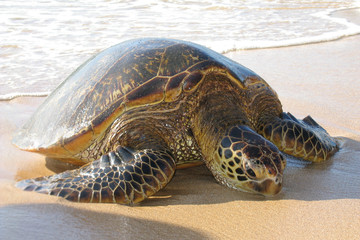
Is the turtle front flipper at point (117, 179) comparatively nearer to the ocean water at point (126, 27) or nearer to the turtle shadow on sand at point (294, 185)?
the turtle shadow on sand at point (294, 185)

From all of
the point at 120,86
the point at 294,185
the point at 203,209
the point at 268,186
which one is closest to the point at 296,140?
the point at 294,185

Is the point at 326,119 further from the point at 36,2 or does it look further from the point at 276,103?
the point at 36,2

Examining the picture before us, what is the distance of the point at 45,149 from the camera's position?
3412 millimetres

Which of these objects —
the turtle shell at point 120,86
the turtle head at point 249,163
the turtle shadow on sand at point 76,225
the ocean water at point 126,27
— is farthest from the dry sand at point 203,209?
the ocean water at point 126,27

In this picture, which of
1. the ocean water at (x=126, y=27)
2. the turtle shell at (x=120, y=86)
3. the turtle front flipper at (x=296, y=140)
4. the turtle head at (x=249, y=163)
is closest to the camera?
the turtle head at (x=249, y=163)

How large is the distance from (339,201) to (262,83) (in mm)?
Result: 1242

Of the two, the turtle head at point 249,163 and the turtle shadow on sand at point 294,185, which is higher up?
the turtle head at point 249,163

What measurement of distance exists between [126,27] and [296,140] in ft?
22.5

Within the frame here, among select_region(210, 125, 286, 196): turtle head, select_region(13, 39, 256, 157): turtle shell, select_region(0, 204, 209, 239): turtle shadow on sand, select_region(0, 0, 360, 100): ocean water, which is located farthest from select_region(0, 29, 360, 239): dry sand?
select_region(0, 0, 360, 100): ocean water

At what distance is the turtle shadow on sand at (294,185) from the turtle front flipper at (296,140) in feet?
0.30

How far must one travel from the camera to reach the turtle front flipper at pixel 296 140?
332 centimetres

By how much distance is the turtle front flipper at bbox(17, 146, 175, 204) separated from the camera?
2.71 metres

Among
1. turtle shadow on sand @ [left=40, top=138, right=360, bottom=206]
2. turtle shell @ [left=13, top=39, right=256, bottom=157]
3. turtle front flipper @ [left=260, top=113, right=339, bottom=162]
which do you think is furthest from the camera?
turtle front flipper @ [left=260, top=113, right=339, bottom=162]

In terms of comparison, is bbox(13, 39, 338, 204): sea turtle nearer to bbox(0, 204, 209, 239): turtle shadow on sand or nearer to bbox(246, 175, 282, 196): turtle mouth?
bbox(246, 175, 282, 196): turtle mouth
